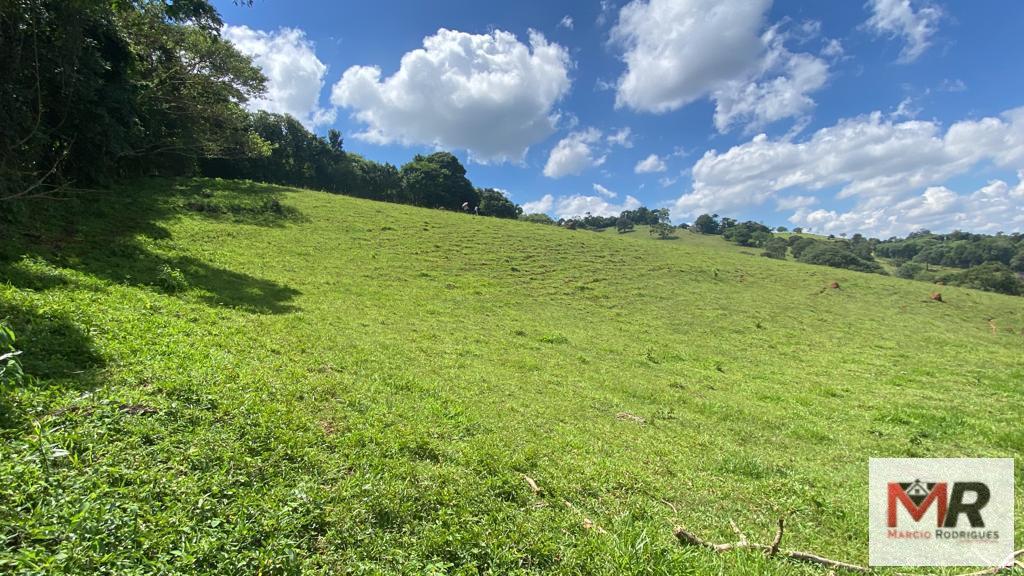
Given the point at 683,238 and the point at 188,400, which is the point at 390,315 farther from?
the point at 683,238

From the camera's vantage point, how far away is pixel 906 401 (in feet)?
40.7

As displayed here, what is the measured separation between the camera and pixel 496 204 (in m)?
85.3

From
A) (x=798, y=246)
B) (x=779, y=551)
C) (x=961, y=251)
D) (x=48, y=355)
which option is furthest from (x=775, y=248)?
(x=48, y=355)

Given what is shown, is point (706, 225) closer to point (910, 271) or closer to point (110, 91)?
point (910, 271)

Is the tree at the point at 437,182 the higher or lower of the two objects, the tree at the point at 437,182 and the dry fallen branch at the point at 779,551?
Result: the higher

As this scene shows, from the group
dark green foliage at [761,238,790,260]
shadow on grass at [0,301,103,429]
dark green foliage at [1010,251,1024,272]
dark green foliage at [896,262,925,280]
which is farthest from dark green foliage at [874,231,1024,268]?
shadow on grass at [0,301,103,429]

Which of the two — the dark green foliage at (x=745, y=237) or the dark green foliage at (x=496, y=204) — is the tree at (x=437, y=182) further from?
the dark green foliage at (x=745, y=237)

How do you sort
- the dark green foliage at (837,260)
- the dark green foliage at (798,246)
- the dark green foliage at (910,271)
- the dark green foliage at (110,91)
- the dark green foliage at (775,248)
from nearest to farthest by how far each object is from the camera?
the dark green foliage at (110,91), the dark green foliage at (837,260), the dark green foliage at (910,271), the dark green foliage at (775,248), the dark green foliage at (798,246)

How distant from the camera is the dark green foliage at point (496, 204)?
82.6 metres

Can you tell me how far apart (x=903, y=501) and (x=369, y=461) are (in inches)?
290

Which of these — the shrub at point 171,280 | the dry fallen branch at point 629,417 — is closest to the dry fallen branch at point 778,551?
the dry fallen branch at point 629,417

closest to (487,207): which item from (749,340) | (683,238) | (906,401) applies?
(683,238)

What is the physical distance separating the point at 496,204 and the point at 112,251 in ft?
245

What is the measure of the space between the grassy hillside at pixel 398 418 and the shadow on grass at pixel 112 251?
13cm
